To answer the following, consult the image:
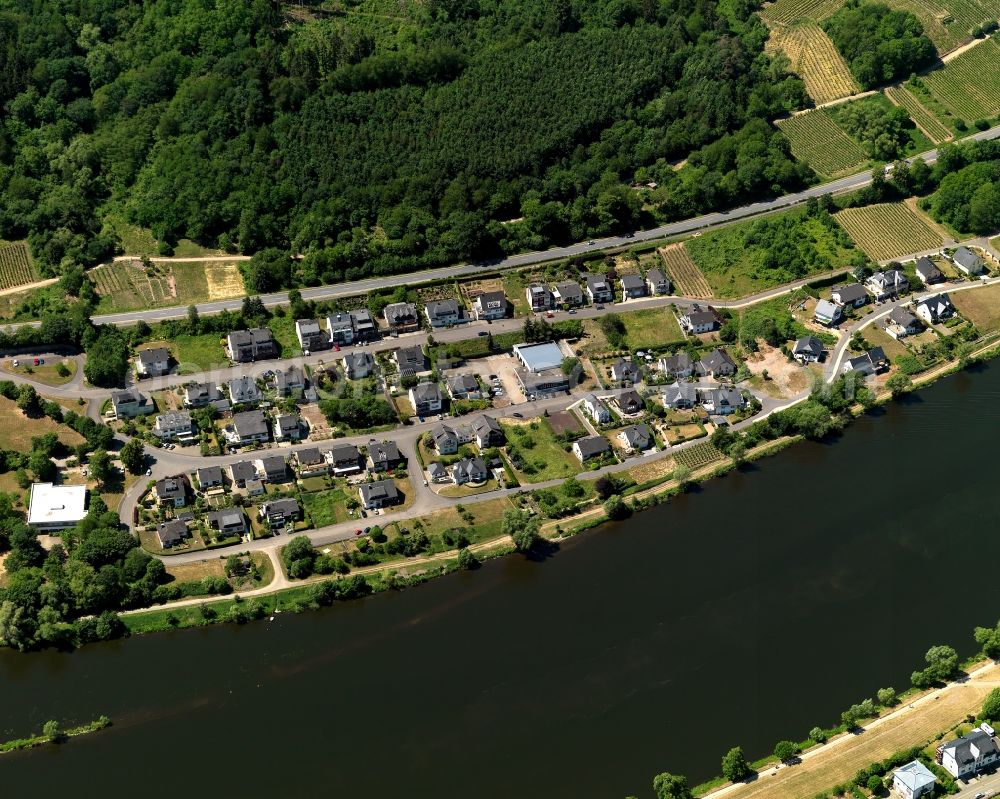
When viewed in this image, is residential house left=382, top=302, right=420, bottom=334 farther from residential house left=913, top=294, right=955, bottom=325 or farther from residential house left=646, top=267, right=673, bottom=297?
residential house left=913, top=294, right=955, bottom=325

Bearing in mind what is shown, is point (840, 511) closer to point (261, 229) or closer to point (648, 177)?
point (648, 177)

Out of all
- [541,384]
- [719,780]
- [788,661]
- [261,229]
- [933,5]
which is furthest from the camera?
[933,5]

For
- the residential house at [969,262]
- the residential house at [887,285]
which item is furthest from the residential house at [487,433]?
the residential house at [969,262]

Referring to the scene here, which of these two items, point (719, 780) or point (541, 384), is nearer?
point (719, 780)

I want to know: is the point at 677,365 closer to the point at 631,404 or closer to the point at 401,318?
the point at 631,404

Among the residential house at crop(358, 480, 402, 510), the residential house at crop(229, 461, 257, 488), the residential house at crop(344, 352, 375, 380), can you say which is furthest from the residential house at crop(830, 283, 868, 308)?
the residential house at crop(229, 461, 257, 488)

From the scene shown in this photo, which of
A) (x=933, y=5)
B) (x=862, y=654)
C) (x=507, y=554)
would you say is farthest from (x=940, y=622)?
(x=933, y=5)
